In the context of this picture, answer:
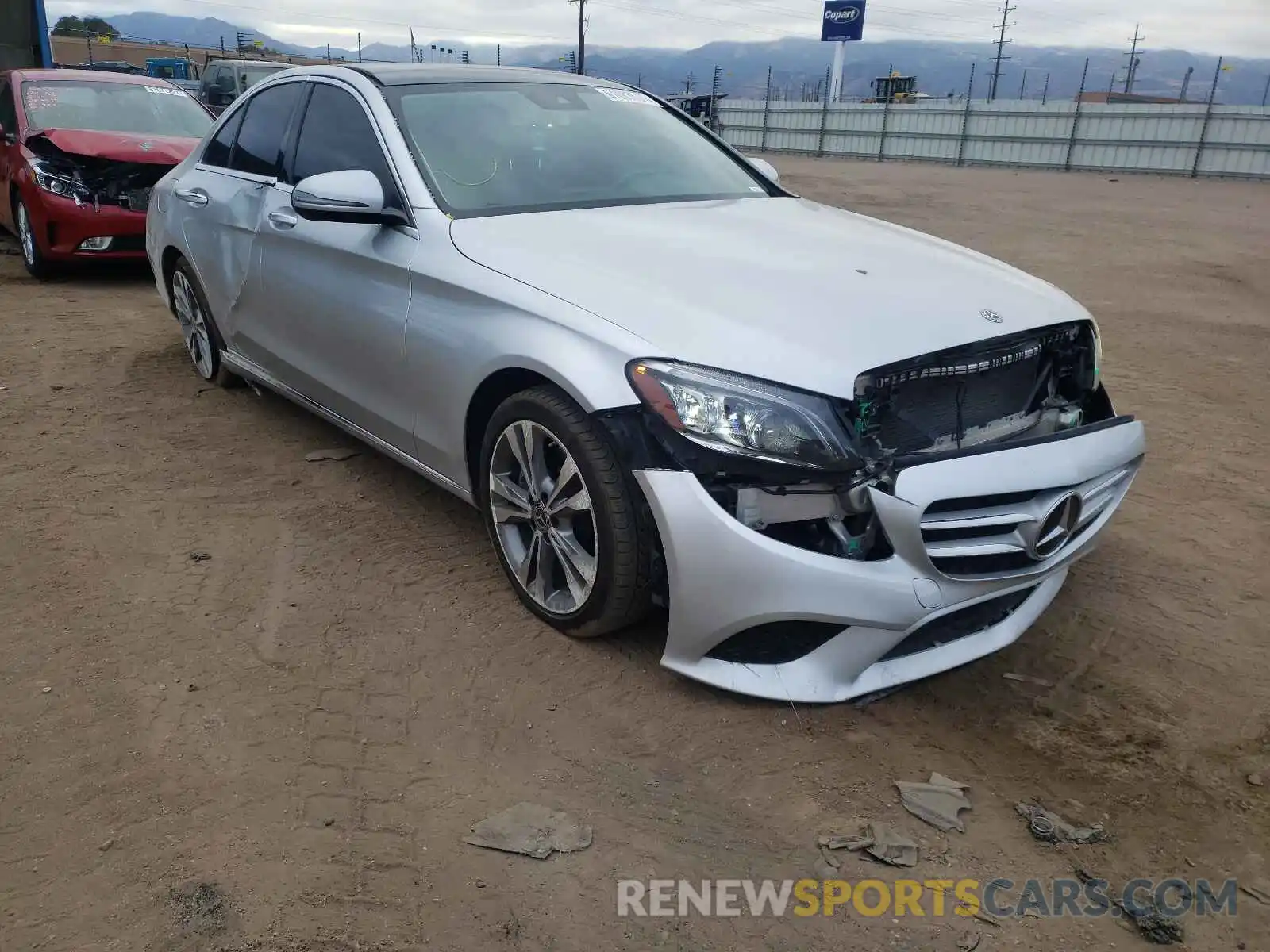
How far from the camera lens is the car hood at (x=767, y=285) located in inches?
96.9

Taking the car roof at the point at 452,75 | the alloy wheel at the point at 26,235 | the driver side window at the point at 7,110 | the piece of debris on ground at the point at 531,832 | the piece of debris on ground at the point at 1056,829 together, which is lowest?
the piece of debris on ground at the point at 531,832

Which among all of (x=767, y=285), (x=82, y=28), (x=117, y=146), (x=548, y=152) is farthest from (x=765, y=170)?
(x=82, y=28)

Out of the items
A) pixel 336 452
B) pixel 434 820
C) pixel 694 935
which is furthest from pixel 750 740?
pixel 336 452

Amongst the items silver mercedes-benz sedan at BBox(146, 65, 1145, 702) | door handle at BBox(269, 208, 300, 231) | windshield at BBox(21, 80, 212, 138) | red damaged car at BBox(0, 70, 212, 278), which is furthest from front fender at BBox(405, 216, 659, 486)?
windshield at BBox(21, 80, 212, 138)

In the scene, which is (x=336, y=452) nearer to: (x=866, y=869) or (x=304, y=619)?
(x=304, y=619)

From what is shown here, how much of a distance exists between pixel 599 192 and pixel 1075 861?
258cm

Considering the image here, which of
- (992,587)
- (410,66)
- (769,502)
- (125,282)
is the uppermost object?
(410,66)

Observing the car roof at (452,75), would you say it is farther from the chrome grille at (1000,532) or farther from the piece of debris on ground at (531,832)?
the piece of debris on ground at (531,832)

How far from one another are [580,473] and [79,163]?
7.07 m

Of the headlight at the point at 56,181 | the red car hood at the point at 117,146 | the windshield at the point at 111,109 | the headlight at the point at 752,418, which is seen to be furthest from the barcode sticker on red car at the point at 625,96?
the windshield at the point at 111,109

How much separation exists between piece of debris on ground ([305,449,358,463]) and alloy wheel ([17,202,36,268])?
17.1ft

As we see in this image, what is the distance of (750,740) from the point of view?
8.54 ft

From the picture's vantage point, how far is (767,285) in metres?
2.72

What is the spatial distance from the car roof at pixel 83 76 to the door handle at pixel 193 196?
191 inches
